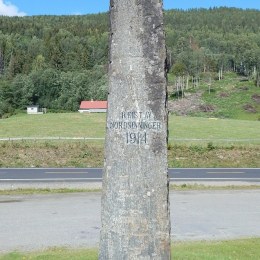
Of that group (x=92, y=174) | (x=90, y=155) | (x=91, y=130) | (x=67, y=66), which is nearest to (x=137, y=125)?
(x=92, y=174)

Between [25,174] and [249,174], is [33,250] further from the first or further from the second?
[249,174]

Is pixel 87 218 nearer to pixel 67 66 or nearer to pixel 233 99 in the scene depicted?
pixel 233 99

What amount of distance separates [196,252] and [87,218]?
5.29 meters

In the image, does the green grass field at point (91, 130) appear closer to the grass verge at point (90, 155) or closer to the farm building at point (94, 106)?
the grass verge at point (90, 155)

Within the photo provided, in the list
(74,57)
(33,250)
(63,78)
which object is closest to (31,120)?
(33,250)

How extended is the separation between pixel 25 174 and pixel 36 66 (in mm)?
128518

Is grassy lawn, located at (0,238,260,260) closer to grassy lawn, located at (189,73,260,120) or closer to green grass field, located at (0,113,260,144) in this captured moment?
green grass field, located at (0,113,260,144)

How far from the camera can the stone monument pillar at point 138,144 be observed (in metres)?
5.52

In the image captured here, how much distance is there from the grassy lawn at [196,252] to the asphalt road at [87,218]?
2.77 feet

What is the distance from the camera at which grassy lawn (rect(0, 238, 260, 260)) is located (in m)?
9.47

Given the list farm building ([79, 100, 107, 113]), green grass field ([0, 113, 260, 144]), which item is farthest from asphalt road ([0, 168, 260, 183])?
farm building ([79, 100, 107, 113])

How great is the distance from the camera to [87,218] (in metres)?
14.5

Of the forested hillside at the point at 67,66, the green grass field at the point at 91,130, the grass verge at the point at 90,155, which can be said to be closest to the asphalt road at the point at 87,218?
the grass verge at the point at 90,155

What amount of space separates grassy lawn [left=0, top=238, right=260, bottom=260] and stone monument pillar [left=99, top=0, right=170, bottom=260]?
3.84m
